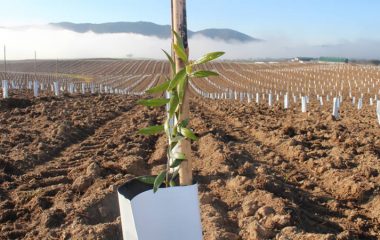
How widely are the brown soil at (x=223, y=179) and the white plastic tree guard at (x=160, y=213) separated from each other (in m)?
1.57

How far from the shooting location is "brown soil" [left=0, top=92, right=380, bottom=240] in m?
4.21

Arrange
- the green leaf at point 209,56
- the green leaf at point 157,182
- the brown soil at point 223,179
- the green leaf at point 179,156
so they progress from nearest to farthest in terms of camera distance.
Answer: the green leaf at point 209,56 → the green leaf at point 157,182 → the green leaf at point 179,156 → the brown soil at point 223,179

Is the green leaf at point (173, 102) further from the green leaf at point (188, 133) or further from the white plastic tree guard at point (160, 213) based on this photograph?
the white plastic tree guard at point (160, 213)

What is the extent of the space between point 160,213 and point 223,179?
3555mm

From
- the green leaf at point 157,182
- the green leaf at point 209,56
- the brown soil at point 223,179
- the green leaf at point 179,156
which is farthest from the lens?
the brown soil at point 223,179

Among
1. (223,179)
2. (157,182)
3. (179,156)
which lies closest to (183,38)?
(179,156)

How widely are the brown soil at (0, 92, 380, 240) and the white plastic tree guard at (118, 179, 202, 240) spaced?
61.9 inches

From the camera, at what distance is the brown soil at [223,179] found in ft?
13.8

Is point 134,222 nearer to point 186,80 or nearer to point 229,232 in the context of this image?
point 186,80

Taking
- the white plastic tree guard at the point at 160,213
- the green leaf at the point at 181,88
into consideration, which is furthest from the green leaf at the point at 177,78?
the white plastic tree guard at the point at 160,213

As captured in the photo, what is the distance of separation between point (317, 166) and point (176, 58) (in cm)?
499

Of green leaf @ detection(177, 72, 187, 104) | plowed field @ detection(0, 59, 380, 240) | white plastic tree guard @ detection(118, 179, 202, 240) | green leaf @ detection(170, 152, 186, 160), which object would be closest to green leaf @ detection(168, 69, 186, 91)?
green leaf @ detection(177, 72, 187, 104)

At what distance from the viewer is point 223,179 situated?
5.69 meters

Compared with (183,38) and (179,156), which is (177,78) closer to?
(183,38)
